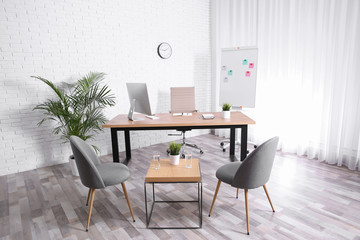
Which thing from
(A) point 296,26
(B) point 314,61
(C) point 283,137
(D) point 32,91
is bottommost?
(C) point 283,137

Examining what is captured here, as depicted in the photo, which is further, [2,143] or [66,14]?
[66,14]

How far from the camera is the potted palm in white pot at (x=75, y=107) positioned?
336 centimetres

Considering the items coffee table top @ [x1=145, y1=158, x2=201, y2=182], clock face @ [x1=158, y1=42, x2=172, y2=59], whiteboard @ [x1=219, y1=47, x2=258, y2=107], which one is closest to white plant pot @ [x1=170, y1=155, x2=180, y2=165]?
coffee table top @ [x1=145, y1=158, x2=201, y2=182]

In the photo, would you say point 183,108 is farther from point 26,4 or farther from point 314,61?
point 26,4

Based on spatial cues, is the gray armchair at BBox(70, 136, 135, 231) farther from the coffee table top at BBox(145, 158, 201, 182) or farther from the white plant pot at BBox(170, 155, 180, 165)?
the white plant pot at BBox(170, 155, 180, 165)

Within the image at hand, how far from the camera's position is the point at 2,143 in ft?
11.3

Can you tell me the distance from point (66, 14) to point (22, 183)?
252cm

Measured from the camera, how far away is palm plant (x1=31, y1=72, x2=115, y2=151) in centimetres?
336

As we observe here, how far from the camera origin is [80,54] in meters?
3.87

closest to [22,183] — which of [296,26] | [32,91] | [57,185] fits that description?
[57,185]

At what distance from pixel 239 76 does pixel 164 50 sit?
5.05 ft

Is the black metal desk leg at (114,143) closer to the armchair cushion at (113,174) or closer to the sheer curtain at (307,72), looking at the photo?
the armchair cushion at (113,174)

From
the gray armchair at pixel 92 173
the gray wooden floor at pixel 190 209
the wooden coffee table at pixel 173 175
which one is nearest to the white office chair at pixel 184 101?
the gray wooden floor at pixel 190 209

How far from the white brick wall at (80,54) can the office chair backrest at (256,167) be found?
2.89 meters
